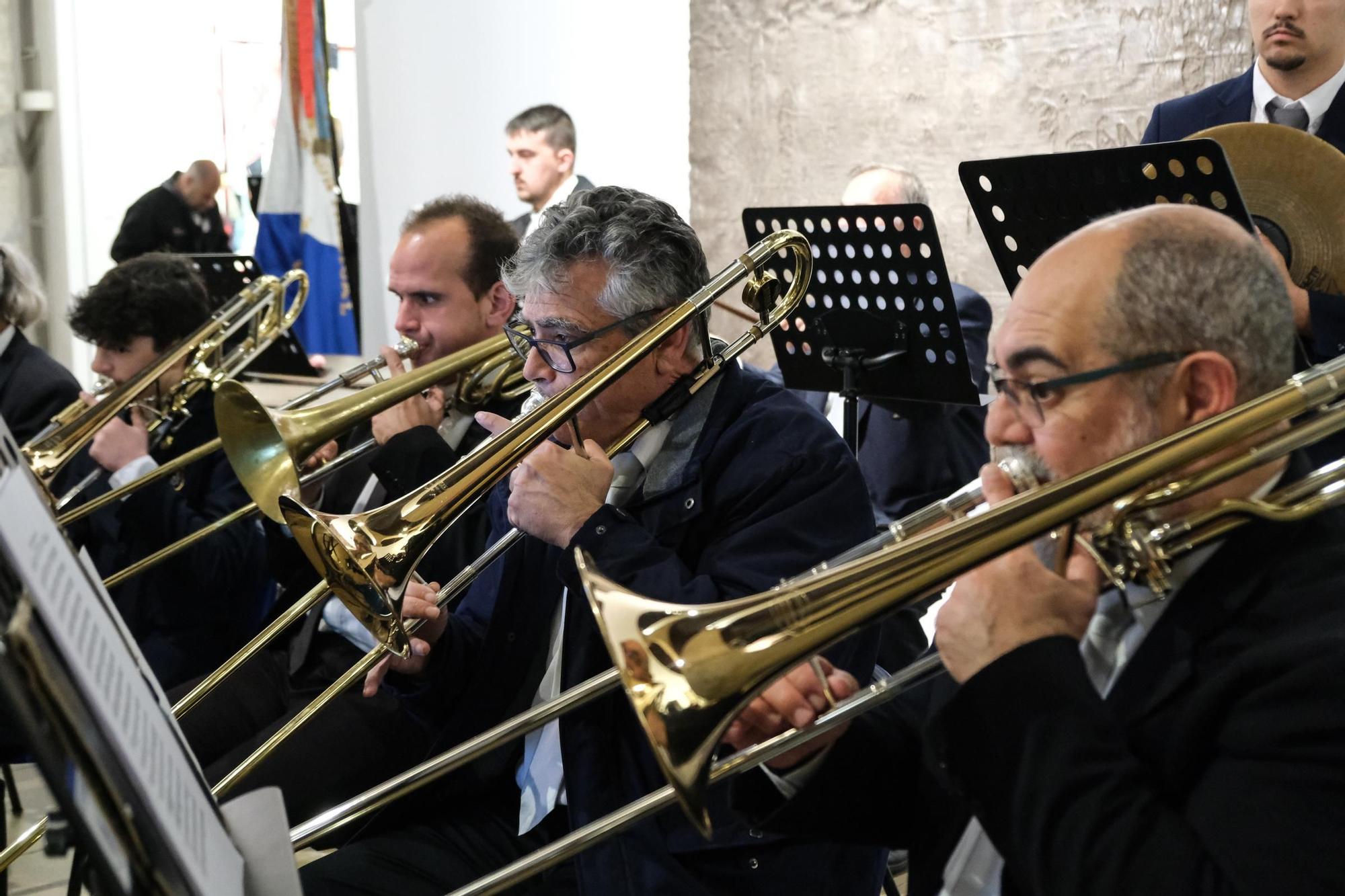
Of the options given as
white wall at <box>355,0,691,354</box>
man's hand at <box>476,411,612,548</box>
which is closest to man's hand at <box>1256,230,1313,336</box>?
man's hand at <box>476,411,612,548</box>

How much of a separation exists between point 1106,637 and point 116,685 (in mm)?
855

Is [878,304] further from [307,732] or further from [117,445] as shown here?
[117,445]

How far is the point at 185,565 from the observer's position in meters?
2.78

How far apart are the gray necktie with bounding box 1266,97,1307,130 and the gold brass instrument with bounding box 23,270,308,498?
2.23m

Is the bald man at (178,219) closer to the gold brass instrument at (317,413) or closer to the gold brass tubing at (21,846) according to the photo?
the gold brass instrument at (317,413)

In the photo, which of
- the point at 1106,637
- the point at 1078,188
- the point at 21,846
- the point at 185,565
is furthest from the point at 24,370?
the point at 1106,637

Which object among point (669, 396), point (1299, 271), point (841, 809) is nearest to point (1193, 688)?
point (841, 809)

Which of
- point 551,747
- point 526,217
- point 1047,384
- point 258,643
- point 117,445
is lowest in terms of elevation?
point 551,747

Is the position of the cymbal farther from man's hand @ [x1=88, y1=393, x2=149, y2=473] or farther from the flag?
the flag

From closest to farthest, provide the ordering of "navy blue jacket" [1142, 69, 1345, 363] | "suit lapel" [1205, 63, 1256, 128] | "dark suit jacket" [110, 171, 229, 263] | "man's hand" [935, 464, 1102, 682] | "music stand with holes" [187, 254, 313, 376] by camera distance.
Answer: "man's hand" [935, 464, 1102, 682]
"navy blue jacket" [1142, 69, 1345, 363]
"suit lapel" [1205, 63, 1256, 128]
"music stand with holes" [187, 254, 313, 376]
"dark suit jacket" [110, 171, 229, 263]

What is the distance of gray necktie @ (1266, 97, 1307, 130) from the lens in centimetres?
256

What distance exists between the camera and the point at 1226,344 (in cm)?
121

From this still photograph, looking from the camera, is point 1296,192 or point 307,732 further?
point 307,732

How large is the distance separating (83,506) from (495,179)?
342 centimetres
